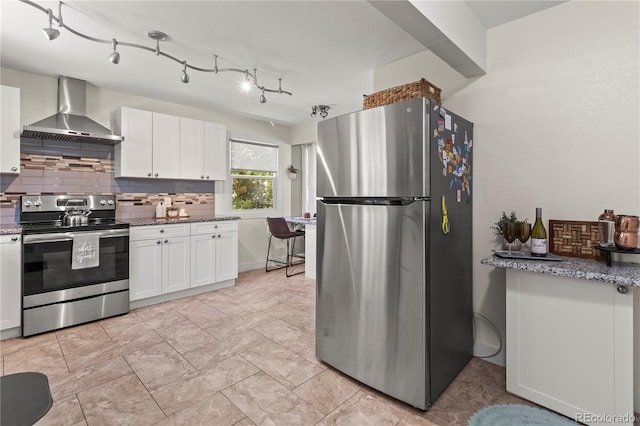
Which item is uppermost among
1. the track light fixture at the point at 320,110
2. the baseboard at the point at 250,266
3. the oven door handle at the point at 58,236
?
the track light fixture at the point at 320,110

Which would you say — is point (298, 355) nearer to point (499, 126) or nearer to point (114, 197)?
point (499, 126)

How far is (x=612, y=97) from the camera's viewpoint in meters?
1.90

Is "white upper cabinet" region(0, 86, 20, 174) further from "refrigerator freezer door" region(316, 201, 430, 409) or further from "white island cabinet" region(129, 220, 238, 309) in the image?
"refrigerator freezer door" region(316, 201, 430, 409)

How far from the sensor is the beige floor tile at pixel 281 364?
83.9 inches

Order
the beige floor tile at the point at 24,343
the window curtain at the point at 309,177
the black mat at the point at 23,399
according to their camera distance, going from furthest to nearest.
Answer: the window curtain at the point at 309,177 → the beige floor tile at the point at 24,343 → the black mat at the point at 23,399

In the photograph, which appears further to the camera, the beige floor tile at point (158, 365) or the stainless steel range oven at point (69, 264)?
the stainless steel range oven at point (69, 264)

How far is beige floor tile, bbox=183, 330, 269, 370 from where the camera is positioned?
2354 mm

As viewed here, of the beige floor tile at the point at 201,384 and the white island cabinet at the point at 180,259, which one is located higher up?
the white island cabinet at the point at 180,259

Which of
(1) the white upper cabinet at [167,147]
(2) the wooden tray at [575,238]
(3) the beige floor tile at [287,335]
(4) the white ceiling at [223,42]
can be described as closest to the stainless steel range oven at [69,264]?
(1) the white upper cabinet at [167,147]

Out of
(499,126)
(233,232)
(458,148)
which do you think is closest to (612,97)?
(499,126)

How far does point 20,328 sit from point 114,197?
60.5 inches

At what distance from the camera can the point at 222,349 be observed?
2.54 metres

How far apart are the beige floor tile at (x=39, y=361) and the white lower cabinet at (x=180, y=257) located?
0.90m

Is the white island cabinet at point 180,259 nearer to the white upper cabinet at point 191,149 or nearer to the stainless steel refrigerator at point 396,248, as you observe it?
the white upper cabinet at point 191,149
